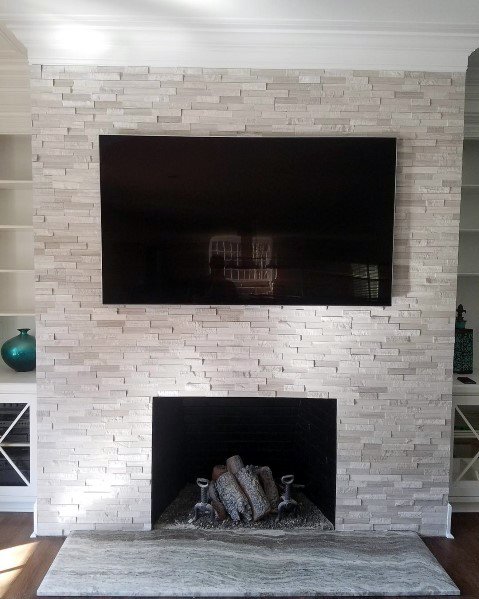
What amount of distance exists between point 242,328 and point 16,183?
1.56 meters

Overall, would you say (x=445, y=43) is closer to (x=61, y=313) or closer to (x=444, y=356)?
(x=444, y=356)

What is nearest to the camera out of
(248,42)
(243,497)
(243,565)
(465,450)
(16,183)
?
(243,565)

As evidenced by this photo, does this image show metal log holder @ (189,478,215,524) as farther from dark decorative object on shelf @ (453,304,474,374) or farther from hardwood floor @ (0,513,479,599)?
dark decorative object on shelf @ (453,304,474,374)

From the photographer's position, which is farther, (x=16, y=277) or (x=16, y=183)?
(x=16, y=277)

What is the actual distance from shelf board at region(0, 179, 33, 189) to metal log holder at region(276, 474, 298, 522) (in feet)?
6.99

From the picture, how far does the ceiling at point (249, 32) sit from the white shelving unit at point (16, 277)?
0.32 meters

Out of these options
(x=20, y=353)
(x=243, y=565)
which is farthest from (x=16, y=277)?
(x=243, y=565)

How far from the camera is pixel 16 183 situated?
3.11m

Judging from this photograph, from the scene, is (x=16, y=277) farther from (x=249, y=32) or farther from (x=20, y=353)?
(x=249, y=32)

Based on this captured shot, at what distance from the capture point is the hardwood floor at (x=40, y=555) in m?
2.36

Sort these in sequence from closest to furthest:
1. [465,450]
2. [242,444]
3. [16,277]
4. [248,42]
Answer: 1. [248,42]
2. [465,450]
3. [242,444]
4. [16,277]

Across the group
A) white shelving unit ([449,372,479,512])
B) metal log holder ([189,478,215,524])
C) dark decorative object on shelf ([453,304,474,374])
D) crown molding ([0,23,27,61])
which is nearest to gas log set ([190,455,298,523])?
metal log holder ([189,478,215,524])

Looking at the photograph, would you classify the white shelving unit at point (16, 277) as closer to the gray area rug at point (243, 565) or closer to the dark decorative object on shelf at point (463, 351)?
the gray area rug at point (243, 565)

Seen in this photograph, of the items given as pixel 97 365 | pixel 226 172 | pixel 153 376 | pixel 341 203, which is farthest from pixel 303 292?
pixel 97 365
